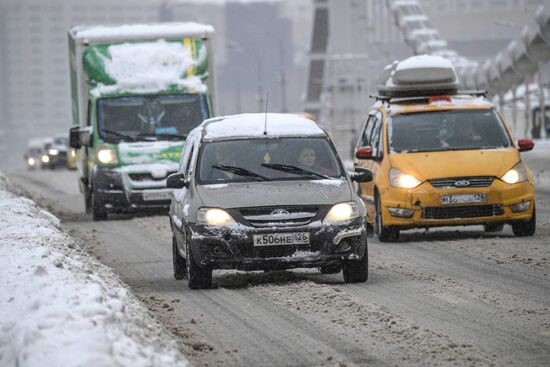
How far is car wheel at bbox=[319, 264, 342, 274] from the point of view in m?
13.5

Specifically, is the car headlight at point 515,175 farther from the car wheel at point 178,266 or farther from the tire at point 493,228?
the car wheel at point 178,266

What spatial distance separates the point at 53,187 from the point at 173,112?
20725 millimetres

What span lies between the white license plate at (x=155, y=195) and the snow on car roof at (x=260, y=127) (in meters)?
10.8

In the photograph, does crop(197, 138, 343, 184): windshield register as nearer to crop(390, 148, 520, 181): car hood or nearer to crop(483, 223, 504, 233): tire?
crop(390, 148, 520, 181): car hood

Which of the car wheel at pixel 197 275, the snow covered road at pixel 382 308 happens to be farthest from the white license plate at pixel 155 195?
the car wheel at pixel 197 275

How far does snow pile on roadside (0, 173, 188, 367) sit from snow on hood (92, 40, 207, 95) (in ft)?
40.9

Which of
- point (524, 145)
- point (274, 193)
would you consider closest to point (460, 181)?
point (524, 145)

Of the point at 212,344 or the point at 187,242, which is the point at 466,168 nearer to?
the point at 187,242

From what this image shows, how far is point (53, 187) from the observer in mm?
46406

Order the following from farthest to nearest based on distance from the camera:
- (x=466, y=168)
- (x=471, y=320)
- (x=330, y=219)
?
1. (x=466, y=168)
2. (x=330, y=219)
3. (x=471, y=320)

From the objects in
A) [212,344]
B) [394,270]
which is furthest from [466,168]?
[212,344]

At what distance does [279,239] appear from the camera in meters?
13.1

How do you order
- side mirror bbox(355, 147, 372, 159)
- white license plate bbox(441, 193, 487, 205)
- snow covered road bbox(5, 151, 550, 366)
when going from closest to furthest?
1. snow covered road bbox(5, 151, 550, 366)
2. white license plate bbox(441, 193, 487, 205)
3. side mirror bbox(355, 147, 372, 159)

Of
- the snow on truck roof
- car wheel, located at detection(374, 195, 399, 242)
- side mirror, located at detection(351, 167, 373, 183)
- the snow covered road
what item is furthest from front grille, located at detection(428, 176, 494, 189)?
the snow on truck roof
